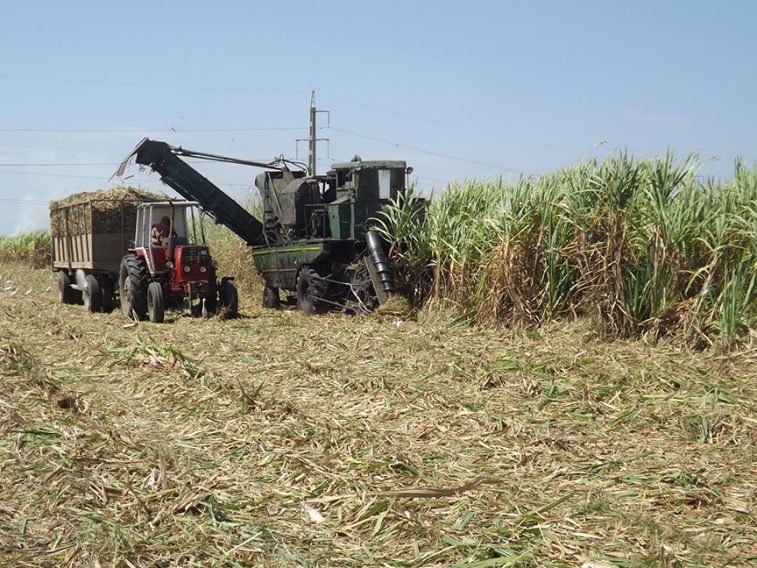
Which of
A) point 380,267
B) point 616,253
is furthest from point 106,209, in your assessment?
point 616,253

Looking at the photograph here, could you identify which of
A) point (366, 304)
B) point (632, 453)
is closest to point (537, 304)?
point (366, 304)

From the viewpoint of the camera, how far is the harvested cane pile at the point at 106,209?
661 inches

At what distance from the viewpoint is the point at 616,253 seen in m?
10.6

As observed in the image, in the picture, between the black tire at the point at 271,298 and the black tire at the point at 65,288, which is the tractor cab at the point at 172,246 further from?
the black tire at the point at 65,288

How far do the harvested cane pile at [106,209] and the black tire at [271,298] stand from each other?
9.05 ft

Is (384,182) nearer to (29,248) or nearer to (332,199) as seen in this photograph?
(332,199)

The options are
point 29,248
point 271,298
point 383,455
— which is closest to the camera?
point 383,455

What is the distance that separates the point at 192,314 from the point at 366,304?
2981 mm

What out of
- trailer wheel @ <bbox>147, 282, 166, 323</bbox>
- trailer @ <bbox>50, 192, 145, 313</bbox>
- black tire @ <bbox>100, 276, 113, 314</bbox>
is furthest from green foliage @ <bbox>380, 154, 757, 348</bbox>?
black tire @ <bbox>100, 276, 113, 314</bbox>

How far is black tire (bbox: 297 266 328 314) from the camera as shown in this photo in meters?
15.2

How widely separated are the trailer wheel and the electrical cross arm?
3171 mm

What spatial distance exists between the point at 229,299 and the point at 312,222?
2.20m

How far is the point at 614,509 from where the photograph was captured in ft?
16.6

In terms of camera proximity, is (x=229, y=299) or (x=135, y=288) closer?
(x=135, y=288)
